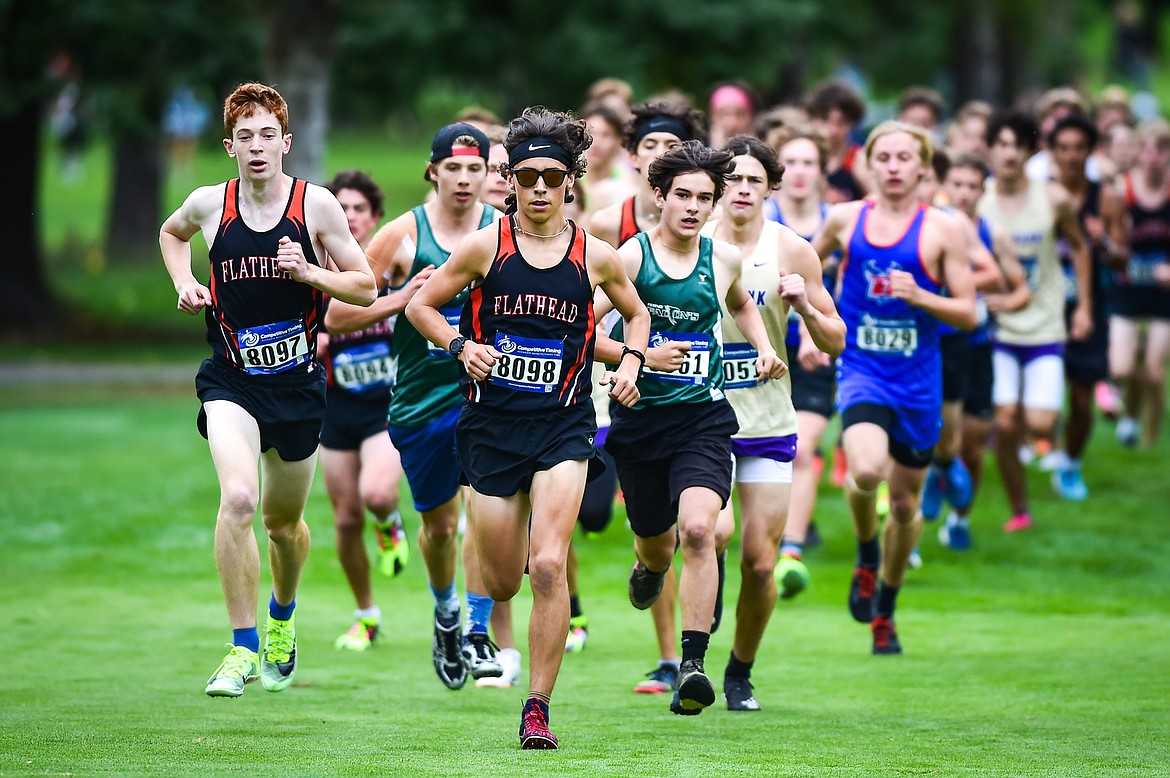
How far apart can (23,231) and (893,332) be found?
21.2 metres

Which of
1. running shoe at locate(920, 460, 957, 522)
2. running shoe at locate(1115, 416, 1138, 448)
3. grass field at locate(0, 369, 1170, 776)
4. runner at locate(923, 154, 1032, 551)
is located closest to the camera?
grass field at locate(0, 369, 1170, 776)

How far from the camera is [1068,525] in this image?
14.1m

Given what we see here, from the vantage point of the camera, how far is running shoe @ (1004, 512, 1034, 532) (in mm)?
13852

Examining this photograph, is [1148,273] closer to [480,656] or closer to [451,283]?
[480,656]

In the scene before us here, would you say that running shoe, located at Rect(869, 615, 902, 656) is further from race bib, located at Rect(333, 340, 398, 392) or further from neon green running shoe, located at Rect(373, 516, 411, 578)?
race bib, located at Rect(333, 340, 398, 392)

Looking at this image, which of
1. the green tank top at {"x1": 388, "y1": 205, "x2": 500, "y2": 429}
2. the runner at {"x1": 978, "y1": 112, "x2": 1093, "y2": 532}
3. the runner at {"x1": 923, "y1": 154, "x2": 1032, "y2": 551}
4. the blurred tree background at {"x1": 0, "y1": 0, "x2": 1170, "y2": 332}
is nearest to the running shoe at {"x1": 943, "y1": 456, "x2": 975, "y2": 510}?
the runner at {"x1": 923, "y1": 154, "x2": 1032, "y2": 551}

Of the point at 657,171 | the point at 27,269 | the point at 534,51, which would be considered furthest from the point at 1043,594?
the point at 27,269

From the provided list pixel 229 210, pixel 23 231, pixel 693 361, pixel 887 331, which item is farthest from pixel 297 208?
pixel 23 231

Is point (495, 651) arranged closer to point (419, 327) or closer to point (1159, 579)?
point (419, 327)

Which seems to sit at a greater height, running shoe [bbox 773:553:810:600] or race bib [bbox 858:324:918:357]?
race bib [bbox 858:324:918:357]

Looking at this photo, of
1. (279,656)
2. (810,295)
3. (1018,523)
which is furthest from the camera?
(1018,523)

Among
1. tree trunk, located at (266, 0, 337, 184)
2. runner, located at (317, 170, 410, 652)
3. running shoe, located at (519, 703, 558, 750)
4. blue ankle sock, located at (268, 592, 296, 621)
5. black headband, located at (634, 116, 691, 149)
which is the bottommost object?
running shoe, located at (519, 703, 558, 750)

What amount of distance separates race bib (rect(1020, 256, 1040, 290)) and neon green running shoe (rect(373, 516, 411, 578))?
5513mm

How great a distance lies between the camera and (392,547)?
10250mm
